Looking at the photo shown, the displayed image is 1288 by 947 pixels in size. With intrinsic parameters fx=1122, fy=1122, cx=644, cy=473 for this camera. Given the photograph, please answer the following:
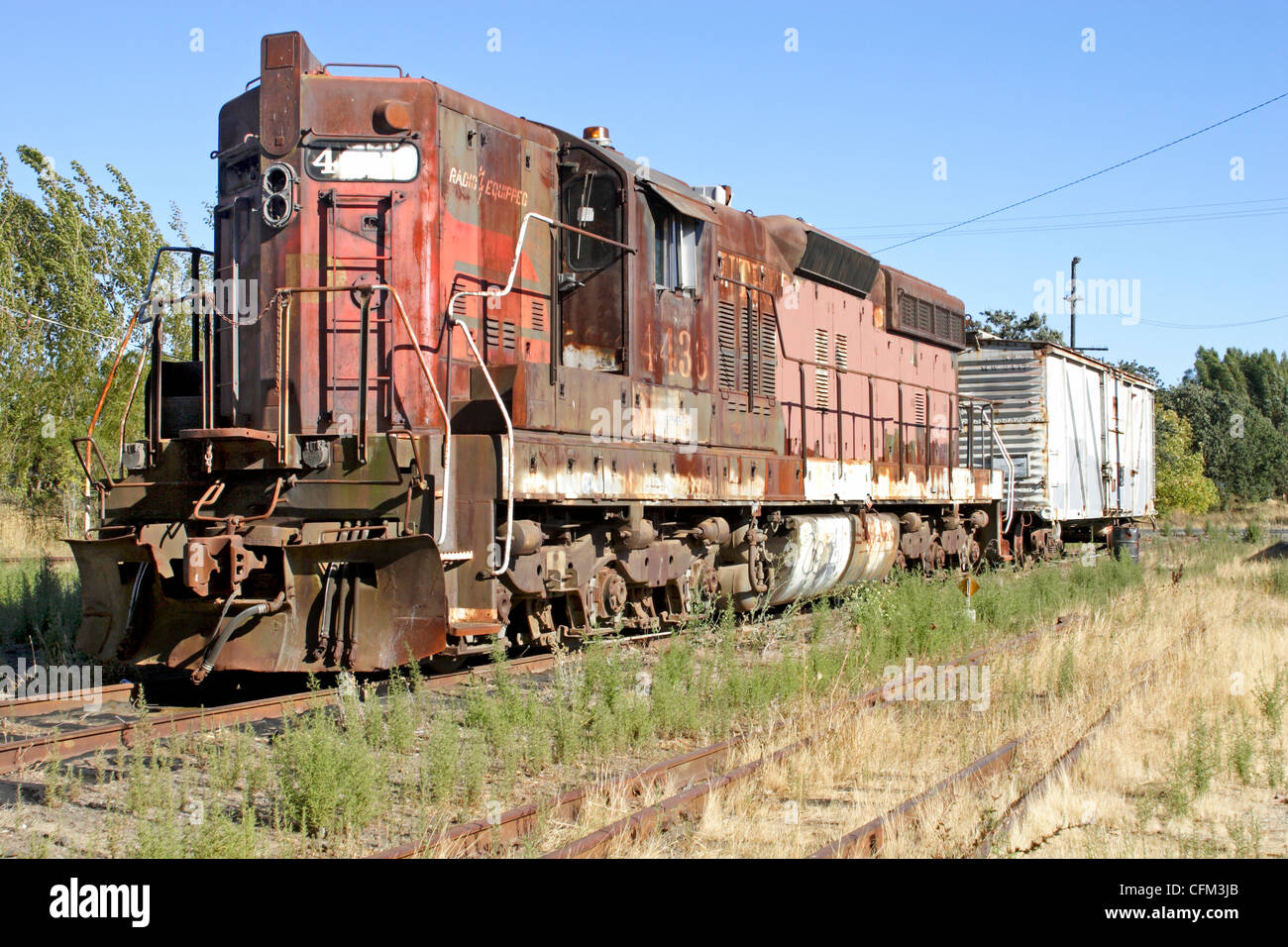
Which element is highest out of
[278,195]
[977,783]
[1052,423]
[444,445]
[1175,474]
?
[278,195]

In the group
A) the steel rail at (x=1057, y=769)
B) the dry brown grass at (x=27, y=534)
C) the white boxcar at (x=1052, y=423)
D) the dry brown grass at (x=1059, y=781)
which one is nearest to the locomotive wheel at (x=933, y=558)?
the white boxcar at (x=1052, y=423)

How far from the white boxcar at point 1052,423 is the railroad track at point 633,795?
12.1 meters

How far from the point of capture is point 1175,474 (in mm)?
42969

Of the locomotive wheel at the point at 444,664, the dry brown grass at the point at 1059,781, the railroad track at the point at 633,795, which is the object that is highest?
the locomotive wheel at the point at 444,664

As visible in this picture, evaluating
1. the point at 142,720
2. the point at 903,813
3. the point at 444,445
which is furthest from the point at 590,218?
the point at 903,813

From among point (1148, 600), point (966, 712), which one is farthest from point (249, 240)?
point (1148, 600)

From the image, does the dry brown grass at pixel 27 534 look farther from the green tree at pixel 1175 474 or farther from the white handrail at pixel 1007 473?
the green tree at pixel 1175 474

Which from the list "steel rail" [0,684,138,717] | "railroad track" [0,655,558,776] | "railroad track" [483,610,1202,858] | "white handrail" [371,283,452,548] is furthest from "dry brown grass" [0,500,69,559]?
"railroad track" [483,610,1202,858]

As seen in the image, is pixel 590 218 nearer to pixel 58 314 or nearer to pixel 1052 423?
pixel 1052 423

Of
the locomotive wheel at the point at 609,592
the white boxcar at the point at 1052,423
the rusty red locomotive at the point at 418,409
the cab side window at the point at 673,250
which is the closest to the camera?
the rusty red locomotive at the point at 418,409

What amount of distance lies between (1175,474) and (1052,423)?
2754cm

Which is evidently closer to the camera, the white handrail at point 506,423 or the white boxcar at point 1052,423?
the white handrail at point 506,423

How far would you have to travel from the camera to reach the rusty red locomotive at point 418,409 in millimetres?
6969

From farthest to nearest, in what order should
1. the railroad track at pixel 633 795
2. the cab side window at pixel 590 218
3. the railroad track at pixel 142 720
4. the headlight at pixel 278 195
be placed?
the cab side window at pixel 590 218, the headlight at pixel 278 195, the railroad track at pixel 142 720, the railroad track at pixel 633 795
